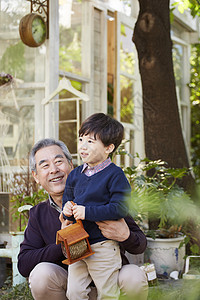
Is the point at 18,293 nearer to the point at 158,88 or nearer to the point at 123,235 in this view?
the point at 123,235

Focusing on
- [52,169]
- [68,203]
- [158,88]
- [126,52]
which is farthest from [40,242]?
[126,52]

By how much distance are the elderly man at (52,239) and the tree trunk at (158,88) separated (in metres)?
2.14

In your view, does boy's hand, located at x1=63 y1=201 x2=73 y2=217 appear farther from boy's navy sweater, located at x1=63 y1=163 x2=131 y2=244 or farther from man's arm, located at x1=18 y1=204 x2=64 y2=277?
man's arm, located at x1=18 y1=204 x2=64 y2=277

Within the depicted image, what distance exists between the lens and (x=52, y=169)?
2.11 metres

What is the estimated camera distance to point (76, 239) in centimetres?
164

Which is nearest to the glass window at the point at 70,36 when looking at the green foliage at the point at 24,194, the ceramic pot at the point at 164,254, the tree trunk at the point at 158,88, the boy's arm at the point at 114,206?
the tree trunk at the point at 158,88

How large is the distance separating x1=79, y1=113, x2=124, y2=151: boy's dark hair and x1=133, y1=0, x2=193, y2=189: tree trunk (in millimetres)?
2485

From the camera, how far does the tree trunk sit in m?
4.23

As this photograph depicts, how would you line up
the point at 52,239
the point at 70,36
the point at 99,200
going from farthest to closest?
the point at 70,36
the point at 52,239
the point at 99,200

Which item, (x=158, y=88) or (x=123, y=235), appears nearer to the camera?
(x=123, y=235)

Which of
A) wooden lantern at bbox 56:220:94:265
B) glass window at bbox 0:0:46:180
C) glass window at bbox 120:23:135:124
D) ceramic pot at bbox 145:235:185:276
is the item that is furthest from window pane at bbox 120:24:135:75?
wooden lantern at bbox 56:220:94:265

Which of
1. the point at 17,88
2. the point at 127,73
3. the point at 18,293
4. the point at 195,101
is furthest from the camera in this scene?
the point at 195,101

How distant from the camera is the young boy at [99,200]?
1701mm

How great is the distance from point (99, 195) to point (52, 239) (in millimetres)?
452
